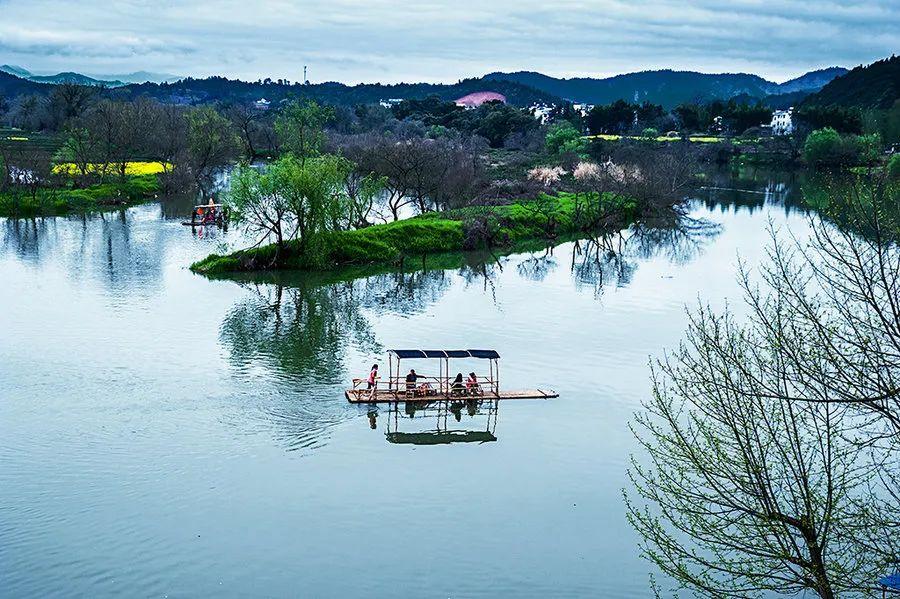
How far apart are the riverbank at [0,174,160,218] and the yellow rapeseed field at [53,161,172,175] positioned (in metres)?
3.18

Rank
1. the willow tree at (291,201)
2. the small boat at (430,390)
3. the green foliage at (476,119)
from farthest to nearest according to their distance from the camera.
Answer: the green foliage at (476,119)
the willow tree at (291,201)
the small boat at (430,390)

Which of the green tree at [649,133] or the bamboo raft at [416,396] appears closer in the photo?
the bamboo raft at [416,396]

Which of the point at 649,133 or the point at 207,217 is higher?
the point at 649,133

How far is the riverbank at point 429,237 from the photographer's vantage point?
5366cm

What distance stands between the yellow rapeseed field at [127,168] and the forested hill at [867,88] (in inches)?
4361

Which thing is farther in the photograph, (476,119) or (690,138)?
(690,138)

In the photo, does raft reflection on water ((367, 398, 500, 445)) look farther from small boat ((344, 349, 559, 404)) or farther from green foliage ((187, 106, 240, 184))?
green foliage ((187, 106, 240, 184))

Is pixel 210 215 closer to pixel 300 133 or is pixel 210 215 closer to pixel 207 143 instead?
pixel 207 143

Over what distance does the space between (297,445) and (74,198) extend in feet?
188

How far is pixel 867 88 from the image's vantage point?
17538 cm

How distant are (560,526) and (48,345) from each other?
71.3 ft

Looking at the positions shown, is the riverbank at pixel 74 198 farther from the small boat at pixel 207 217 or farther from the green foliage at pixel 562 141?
the green foliage at pixel 562 141

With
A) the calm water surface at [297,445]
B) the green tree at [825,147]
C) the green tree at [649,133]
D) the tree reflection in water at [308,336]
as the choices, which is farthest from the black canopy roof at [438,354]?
the green tree at [649,133]

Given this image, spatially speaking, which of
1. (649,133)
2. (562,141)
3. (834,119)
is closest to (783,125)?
(649,133)
